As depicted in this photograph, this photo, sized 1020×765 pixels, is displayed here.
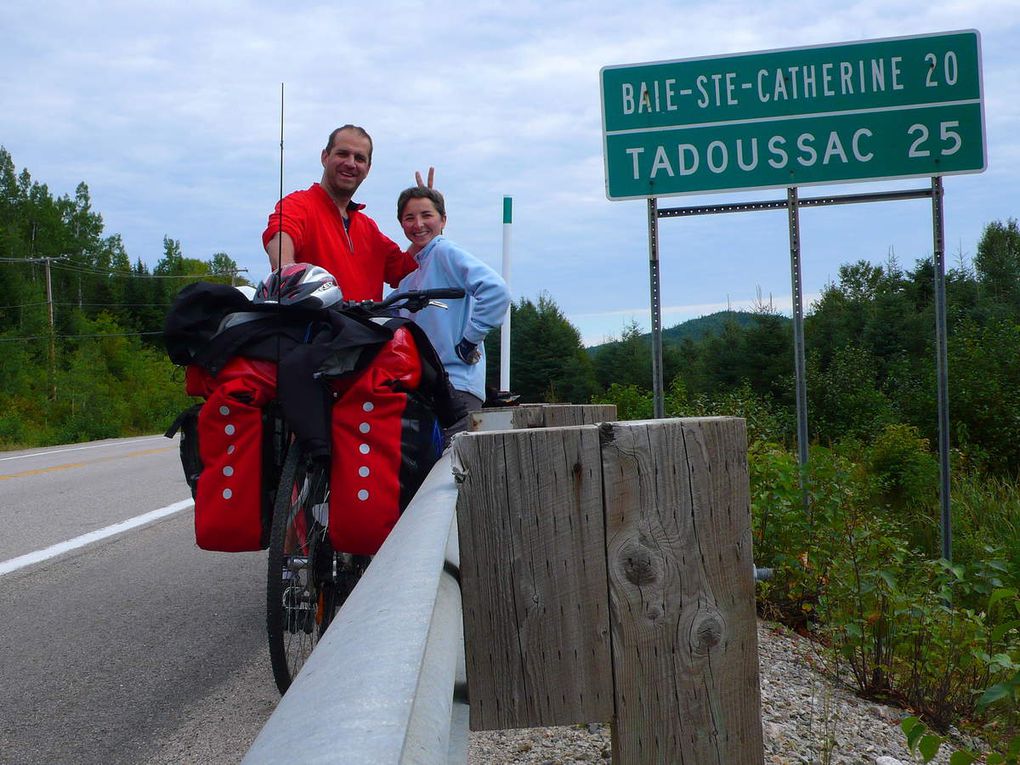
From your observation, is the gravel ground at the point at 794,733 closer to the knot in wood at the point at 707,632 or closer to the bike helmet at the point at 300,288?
the knot in wood at the point at 707,632

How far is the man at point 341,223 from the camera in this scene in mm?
4266

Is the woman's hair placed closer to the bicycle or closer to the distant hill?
the bicycle

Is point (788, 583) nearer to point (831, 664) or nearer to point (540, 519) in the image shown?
point (831, 664)

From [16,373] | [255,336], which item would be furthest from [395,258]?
[16,373]

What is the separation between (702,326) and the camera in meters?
40.3

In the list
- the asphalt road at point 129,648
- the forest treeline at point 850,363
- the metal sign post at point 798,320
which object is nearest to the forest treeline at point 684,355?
the forest treeline at point 850,363

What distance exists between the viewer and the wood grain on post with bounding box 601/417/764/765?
1711 millimetres

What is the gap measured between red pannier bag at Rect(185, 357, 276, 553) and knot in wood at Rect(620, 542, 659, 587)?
70.6 inches

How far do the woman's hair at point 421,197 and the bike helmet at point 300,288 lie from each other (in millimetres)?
1717

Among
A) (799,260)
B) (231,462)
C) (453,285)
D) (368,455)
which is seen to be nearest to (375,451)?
(368,455)

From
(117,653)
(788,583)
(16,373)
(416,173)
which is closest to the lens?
(117,653)

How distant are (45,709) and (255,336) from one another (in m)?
1.59

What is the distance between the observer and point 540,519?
171cm

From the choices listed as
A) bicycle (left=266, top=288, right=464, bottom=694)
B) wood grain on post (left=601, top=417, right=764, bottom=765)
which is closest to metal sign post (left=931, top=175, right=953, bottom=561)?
bicycle (left=266, top=288, right=464, bottom=694)
